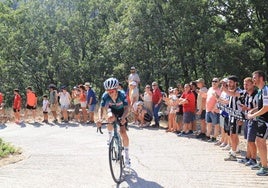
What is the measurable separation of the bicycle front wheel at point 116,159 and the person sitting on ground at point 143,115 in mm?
8441

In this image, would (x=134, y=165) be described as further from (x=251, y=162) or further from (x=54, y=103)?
(x=54, y=103)

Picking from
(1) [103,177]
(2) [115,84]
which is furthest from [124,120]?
Result: (1) [103,177]

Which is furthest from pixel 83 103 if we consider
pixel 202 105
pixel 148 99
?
pixel 202 105

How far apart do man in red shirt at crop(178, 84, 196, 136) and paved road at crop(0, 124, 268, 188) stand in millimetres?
589

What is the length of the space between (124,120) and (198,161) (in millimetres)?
2575

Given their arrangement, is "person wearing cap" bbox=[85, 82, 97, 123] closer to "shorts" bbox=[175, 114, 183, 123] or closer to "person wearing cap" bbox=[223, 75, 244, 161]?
"shorts" bbox=[175, 114, 183, 123]

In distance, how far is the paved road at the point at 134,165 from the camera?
24.8ft

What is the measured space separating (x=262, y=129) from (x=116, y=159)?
9.69 ft

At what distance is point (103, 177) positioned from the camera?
26.1 feet

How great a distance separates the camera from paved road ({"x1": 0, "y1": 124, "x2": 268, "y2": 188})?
7.55m

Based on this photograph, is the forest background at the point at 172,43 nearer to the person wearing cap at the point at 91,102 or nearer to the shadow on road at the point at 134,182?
the person wearing cap at the point at 91,102

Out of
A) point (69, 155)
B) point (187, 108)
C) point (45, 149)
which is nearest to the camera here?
point (69, 155)

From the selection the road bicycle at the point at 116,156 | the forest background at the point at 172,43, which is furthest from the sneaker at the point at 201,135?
the forest background at the point at 172,43

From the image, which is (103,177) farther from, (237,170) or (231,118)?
(231,118)
